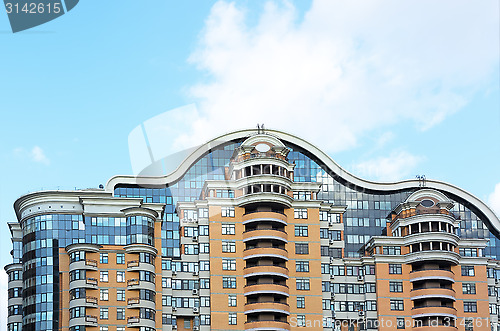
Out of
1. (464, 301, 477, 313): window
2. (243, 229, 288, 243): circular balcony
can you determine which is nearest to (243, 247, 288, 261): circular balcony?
(243, 229, 288, 243): circular balcony

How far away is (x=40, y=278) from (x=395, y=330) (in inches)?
1239

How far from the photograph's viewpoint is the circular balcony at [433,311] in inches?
2872

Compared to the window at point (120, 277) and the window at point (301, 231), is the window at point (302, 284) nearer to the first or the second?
the window at point (301, 231)

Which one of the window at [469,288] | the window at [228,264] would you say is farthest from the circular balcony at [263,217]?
the window at [469,288]

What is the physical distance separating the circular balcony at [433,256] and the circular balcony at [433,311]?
4.27 m

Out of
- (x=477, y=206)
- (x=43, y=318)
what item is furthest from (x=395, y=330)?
(x=43, y=318)

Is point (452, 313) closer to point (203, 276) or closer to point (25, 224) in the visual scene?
point (203, 276)

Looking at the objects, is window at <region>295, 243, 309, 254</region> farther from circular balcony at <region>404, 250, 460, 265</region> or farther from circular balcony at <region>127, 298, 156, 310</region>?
circular balcony at <region>127, 298, 156, 310</region>

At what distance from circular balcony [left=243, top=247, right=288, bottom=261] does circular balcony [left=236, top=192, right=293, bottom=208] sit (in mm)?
4177

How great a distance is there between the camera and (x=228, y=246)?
240ft

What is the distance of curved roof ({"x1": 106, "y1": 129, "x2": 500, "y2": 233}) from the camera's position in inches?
3056

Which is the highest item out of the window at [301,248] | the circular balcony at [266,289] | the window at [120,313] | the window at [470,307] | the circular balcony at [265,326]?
the window at [301,248]

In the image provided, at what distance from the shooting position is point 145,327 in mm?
69312

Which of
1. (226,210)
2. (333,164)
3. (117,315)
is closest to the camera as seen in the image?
(117,315)
